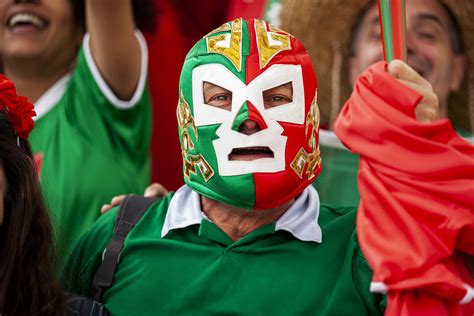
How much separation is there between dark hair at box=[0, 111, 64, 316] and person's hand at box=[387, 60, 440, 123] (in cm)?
111

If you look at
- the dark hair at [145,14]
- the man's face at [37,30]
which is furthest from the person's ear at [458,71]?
the man's face at [37,30]

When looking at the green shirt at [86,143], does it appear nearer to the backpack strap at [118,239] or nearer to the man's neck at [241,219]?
the backpack strap at [118,239]

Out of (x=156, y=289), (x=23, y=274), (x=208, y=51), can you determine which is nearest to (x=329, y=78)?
(x=208, y=51)

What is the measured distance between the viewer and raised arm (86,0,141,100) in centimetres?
385

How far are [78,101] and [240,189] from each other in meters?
1.69

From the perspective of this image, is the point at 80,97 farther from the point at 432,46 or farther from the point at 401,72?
the point at 401,72

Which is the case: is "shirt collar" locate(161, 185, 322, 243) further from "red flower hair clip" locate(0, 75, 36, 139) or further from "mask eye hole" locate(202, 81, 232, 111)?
"red flower hair clip" locate(0, 75, 36, 139)

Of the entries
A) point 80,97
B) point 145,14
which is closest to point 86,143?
point 80,97

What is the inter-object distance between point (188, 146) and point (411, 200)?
33.4 inches

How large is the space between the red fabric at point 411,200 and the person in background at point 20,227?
96 cm

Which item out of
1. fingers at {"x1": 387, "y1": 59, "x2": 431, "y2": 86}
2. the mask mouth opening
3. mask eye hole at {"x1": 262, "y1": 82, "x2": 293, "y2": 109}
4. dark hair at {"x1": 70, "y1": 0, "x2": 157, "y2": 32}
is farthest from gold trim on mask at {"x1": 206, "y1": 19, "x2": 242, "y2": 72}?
dark hair at {"x1": 70, "y1": 0, "x2": 157, "y2": 32}

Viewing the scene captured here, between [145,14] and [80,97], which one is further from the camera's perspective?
[145,14]

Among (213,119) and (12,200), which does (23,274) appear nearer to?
(12,200)

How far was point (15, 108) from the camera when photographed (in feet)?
8.75
